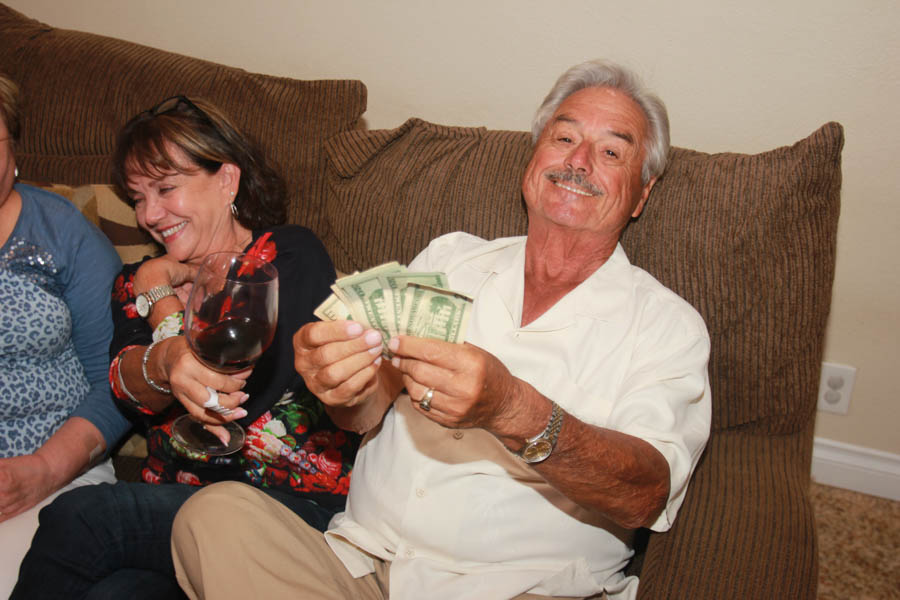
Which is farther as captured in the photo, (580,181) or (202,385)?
(580,181)

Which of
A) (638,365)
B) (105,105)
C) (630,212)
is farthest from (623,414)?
(105,105)

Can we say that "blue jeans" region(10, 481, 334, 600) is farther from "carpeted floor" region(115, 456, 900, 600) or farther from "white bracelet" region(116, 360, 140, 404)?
"carpeted floor" region(115, 456, 900, 600)

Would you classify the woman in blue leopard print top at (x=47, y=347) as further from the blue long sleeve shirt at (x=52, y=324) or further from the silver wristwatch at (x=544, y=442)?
the silver wristwatch at (x=544, y=442)

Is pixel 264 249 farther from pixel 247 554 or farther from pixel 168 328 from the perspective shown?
pixel 247 554

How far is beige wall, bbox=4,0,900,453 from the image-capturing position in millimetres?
1881

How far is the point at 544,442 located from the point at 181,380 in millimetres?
685

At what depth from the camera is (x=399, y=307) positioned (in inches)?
40.2

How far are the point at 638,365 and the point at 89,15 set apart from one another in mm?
2578

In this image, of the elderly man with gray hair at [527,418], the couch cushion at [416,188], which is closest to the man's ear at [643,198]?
the elderly man with gray hair at [527,418]

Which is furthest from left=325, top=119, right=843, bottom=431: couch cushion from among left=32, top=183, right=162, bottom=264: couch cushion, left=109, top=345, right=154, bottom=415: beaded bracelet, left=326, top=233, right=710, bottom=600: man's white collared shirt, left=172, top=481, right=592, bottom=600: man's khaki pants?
left=32, top=183, right=162, bottom=264: couch cushion

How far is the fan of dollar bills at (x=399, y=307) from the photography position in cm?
101

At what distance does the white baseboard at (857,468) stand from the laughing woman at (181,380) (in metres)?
1.76

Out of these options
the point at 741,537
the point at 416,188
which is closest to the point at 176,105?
the point at 416,188

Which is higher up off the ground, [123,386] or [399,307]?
[399,307]
